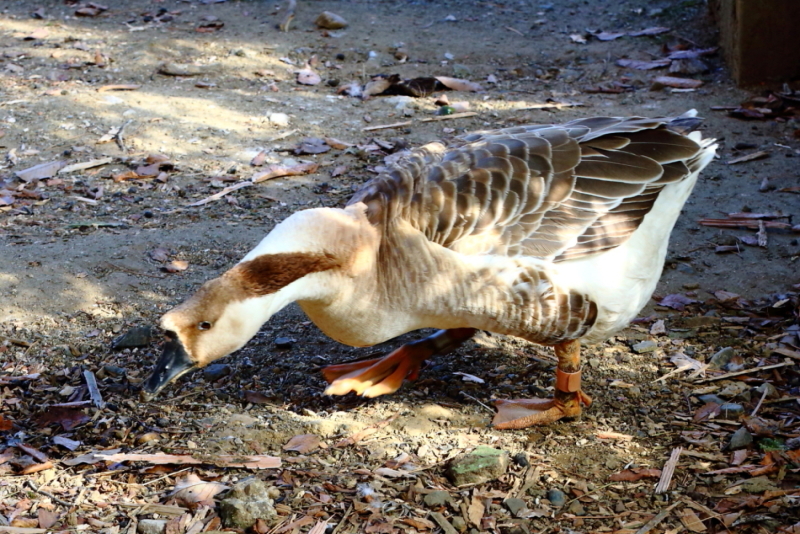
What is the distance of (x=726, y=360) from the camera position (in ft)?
13.1

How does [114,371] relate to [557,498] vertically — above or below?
below

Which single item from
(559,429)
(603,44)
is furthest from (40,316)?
(603,44)

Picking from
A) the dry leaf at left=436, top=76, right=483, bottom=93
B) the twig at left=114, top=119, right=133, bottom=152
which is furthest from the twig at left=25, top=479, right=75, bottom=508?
the dry leaf at left=436, top=76, right=483, bottom=93

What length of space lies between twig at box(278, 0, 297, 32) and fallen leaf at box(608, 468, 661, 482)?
23.2 feet

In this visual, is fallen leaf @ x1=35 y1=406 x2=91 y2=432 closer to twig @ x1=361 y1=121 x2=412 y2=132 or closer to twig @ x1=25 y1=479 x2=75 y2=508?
twig @ x1=25 y1=479 x2=75 y2=508

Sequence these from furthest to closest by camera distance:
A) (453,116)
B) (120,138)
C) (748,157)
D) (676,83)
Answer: (676,83)
(453,116)
(120,138)
(748,157)

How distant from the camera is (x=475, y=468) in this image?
10.4 feet

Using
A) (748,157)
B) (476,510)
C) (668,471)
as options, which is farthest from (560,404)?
(748,157)

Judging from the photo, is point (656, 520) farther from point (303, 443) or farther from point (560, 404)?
point (303, 443)

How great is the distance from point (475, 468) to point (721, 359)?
1.61 metres

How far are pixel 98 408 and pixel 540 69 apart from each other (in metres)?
6.16

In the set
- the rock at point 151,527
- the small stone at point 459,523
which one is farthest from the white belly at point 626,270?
the rock at point 151,527

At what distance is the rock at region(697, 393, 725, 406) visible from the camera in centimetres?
367

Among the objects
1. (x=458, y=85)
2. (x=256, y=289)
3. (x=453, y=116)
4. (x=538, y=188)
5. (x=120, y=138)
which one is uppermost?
(x=538, y=188)
